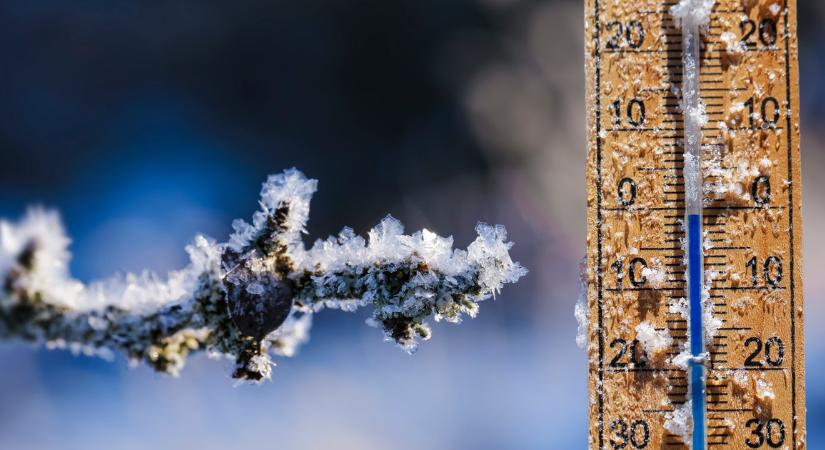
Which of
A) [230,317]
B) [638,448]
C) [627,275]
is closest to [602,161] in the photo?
[627,275]

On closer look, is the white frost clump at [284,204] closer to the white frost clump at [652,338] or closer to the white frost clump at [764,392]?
the white frost clump at [652,338]

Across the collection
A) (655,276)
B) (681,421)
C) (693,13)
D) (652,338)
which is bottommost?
(681,421)

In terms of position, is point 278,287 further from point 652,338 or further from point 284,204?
point 652,338

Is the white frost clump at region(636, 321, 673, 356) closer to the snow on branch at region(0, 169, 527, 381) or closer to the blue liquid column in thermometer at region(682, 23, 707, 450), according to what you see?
the blue liquid column in thermometer at region(682, 23, 707, 450)

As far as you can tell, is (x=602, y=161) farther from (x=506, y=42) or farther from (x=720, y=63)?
(x=506, y=42)

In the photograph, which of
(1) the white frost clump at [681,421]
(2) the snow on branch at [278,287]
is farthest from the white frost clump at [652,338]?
(2) the snow on branch at [278,287]

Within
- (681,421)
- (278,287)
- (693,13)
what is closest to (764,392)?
(681,421)

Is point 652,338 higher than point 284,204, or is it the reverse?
point 284,204
